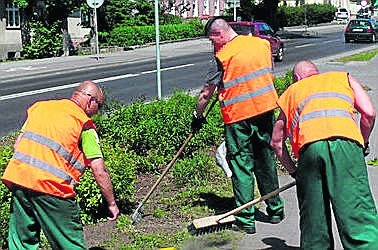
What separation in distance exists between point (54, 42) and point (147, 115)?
1075 inches

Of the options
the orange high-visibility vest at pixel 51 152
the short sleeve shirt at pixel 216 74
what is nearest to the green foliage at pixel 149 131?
the short sleeve shirt at pixel 216 74

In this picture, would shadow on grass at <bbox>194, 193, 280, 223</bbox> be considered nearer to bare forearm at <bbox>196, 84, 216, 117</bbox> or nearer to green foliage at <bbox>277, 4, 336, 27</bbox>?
bare forearm at <bbox>196, 84, 216, 117</bbox>

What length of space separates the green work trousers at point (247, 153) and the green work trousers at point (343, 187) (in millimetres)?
1853

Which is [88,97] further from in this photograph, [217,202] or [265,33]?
[265,33]

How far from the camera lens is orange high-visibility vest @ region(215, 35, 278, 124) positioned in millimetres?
6566

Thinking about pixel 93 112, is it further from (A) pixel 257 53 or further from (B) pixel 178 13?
(B) pixel 178 13

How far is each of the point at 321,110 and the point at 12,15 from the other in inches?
1341

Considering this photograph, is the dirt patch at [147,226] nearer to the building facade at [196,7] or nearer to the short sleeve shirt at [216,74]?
the short sleeve shirt at [216,74]

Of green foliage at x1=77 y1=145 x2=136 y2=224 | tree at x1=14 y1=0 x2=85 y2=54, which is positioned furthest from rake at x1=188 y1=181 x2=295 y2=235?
tree at x1=14 y1=0 x2=85 y2=54

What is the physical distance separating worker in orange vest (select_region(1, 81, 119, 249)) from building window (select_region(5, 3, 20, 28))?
32946 mm

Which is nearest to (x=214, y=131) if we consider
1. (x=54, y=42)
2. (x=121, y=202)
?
(x=121, y=202)

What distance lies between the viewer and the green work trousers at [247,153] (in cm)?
662

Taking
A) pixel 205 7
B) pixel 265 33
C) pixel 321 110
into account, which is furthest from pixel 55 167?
pixel 205 7

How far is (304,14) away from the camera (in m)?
68.9
